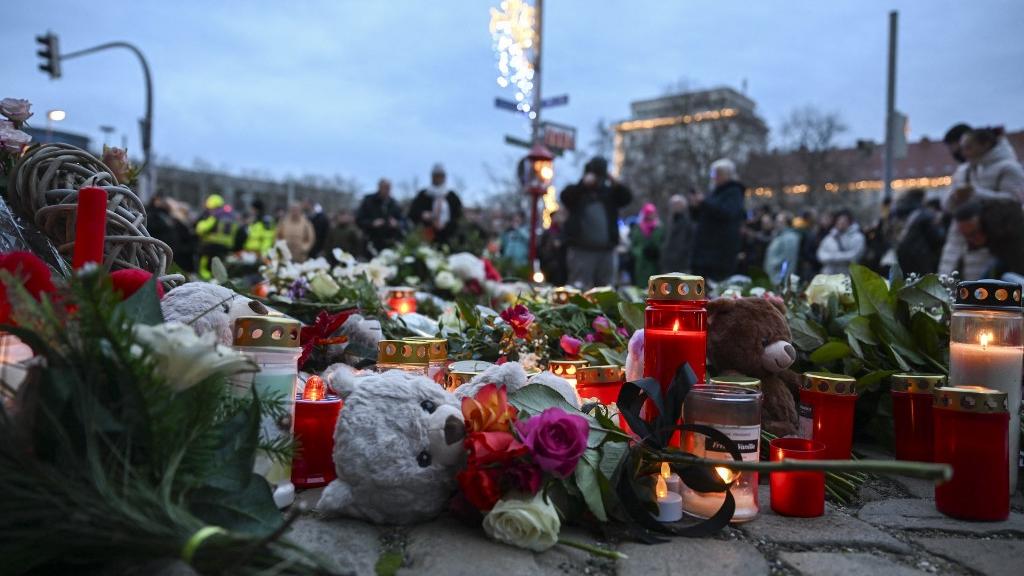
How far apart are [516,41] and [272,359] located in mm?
8130

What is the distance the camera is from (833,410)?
2.05 m

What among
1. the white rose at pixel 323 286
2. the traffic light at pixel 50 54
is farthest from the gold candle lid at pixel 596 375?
the traffic light at pixel 50 54

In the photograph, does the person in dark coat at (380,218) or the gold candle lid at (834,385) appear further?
the person in dark coat at (380,218)

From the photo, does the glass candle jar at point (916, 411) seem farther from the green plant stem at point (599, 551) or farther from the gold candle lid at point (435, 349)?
the gold candle lid at point (435, 349)

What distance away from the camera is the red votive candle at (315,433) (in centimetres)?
180

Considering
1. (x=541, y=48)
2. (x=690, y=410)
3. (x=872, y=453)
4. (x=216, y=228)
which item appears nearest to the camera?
(x=690, y=410)

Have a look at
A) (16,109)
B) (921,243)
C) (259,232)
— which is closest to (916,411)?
(16,109)

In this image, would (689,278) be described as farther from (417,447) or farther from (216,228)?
(216,228)

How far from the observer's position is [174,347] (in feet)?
3.77

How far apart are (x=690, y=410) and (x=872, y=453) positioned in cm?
118

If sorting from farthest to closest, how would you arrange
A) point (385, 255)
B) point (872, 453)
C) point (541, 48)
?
point (541, 48) < point (385, 255) < point (872, 453)

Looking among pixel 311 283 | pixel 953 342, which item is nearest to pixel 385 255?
pixel 311 283

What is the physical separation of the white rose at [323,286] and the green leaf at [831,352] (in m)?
2.20

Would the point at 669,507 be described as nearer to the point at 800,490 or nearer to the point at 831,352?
the point at 800,490
